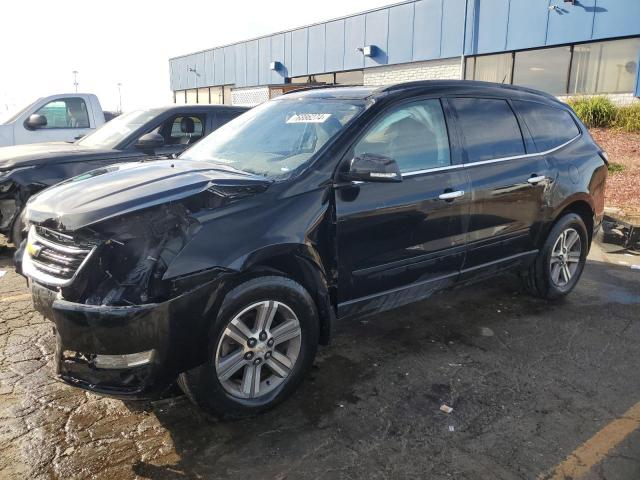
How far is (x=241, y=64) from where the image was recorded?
33.3 m

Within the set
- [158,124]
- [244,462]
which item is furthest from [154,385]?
[158,124]

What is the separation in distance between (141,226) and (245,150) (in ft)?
4.32

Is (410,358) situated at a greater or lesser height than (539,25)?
lesser

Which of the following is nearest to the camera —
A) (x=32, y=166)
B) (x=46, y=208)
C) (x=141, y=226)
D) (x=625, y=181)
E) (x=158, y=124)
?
(x=141, y=226)

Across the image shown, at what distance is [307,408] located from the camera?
124 inches

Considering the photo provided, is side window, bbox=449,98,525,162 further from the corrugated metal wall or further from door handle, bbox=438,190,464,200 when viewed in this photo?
the corrugated metal wall

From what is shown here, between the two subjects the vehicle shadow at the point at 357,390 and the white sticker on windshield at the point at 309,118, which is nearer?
the vehicle shadow at the point at 357,390

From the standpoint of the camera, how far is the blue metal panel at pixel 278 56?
29406 millimetres

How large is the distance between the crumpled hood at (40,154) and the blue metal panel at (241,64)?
27823mm

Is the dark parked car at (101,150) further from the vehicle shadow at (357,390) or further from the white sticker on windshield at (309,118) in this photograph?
the vehicle shadow at (357,390)

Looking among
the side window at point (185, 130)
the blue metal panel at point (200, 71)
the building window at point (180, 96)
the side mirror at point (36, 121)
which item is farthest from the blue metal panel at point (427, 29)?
the building window at point (180, 96)

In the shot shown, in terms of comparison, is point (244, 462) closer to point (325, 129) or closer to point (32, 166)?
point (325, 129)

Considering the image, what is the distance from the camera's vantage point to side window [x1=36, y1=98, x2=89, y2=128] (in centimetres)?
906

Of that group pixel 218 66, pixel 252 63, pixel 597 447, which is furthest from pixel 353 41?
pixel 597 447
